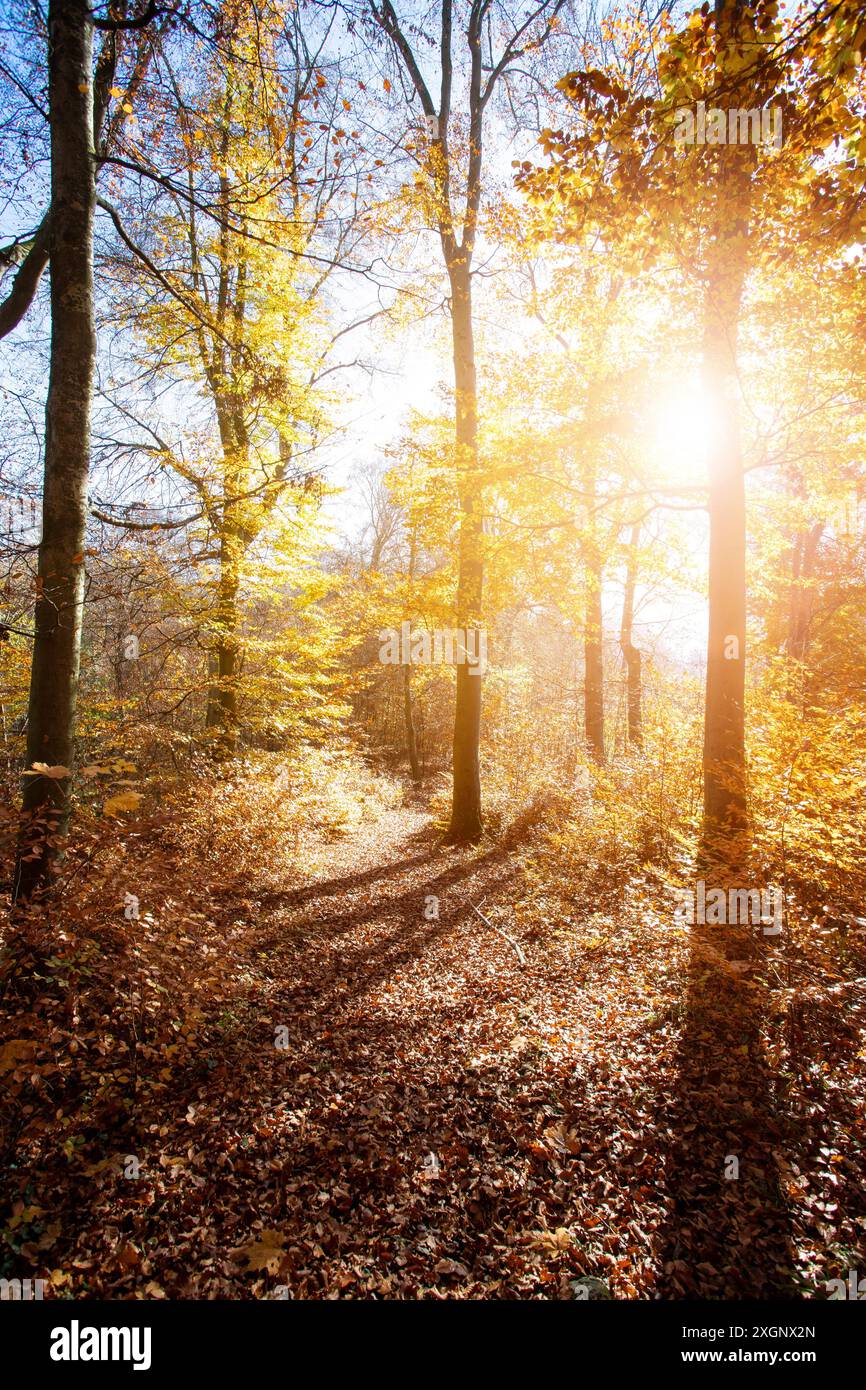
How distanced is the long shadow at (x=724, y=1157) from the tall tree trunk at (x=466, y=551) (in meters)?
5.95

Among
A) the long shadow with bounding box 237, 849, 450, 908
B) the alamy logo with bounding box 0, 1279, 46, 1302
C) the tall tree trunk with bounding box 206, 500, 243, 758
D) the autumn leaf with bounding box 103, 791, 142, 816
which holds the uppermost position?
the tall tree trunk with bounding box 206, 500, 243, 758

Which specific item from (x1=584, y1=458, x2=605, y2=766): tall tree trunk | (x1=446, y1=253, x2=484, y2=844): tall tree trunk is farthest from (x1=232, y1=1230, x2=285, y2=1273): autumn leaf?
(x1=584, y1=458, x2=605, y2=766): tall tree trunk

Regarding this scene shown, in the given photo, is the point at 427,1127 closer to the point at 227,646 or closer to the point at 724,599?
the point at 724,599

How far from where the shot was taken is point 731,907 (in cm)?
535

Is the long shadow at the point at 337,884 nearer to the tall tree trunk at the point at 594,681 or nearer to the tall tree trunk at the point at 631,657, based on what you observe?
the tall tree trunk at the point at 594,681

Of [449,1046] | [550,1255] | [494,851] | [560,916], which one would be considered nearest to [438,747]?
[494,851]

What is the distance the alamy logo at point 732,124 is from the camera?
11.7ft

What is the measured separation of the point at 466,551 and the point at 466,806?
4.75 m

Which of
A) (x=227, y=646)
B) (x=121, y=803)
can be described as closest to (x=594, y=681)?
(x=227, y=646)

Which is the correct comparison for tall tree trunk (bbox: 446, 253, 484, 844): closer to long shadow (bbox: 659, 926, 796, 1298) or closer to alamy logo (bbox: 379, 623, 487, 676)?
alamy logo (bbox: 379, 623, 487, 676)

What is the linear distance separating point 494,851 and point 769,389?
8.08 metres

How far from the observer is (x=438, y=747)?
2570 centimetres

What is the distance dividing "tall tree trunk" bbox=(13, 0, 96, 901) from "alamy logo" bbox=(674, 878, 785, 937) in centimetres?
590
